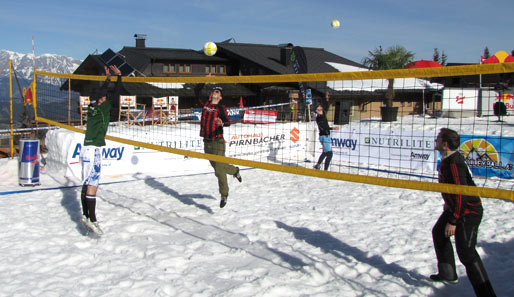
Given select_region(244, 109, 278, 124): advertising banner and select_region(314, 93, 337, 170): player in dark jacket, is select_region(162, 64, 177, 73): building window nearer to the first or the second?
select_region(244, 109, 278, 124): advertising banner

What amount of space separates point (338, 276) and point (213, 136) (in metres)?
2.77

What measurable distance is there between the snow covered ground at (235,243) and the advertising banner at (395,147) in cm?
299

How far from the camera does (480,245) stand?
4.74 meters

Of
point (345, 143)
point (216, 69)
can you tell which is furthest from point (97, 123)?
point (216, 69)

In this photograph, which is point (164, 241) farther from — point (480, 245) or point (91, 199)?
point (480, 245)

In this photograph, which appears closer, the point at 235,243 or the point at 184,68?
the point at 235,243

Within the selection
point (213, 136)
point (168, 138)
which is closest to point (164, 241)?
point (213, 136)

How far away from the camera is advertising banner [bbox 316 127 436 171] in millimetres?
10203

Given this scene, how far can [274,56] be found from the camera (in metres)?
32.1

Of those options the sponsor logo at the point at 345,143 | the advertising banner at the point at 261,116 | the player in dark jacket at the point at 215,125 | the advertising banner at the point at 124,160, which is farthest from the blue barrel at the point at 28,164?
the sponsor logo at the point at 345,143

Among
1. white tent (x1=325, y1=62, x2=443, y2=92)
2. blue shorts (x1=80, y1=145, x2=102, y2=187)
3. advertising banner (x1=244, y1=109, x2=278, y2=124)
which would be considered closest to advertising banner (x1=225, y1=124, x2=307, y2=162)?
advertising banner (x1=244, y1=109, x2=278, y2=124)

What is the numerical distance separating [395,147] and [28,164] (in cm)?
832

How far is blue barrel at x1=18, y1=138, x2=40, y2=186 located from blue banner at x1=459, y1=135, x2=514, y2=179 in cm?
885

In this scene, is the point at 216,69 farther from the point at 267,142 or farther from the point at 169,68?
the point at 267,142
